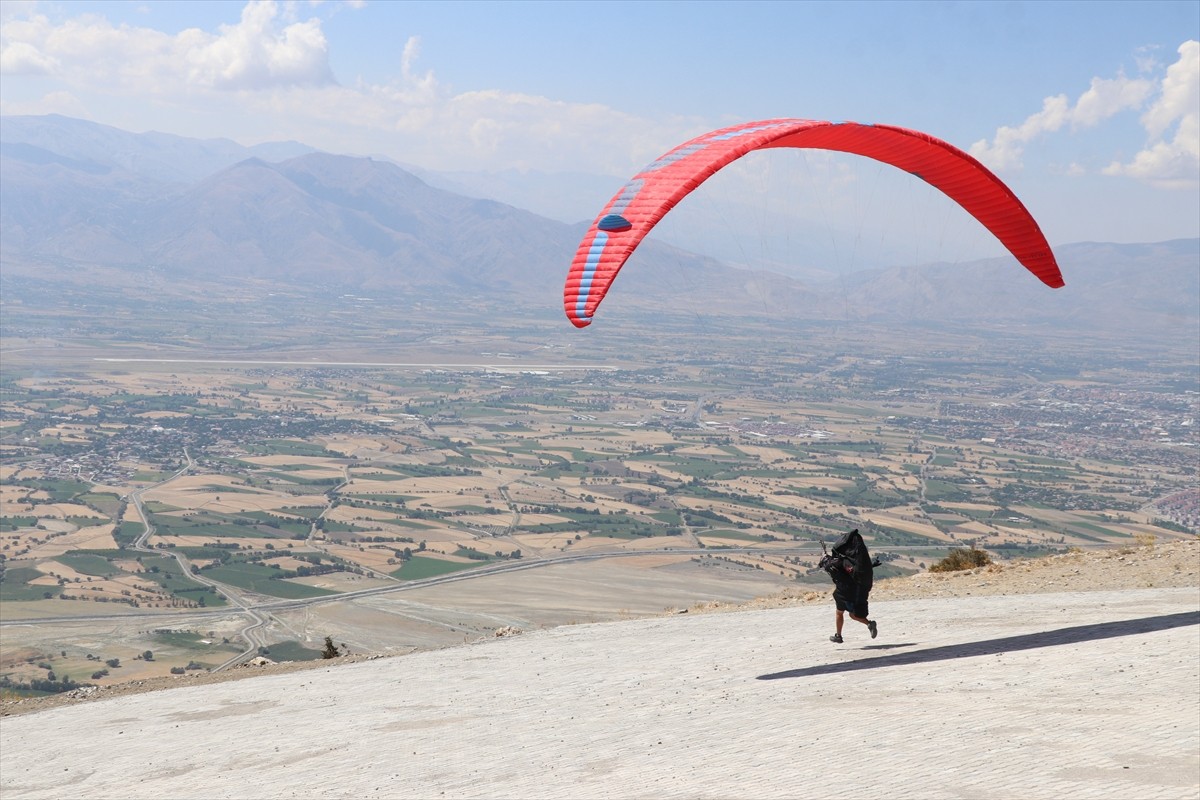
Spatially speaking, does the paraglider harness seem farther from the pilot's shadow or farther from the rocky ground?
the rocky ground

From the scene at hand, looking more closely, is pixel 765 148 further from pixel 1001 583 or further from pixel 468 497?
pixel 468 497

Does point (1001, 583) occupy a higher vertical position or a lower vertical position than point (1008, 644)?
lower

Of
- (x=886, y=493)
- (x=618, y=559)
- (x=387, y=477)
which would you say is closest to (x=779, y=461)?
(x=886, y=493)

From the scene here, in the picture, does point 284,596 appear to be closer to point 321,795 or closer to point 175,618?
point 175,618

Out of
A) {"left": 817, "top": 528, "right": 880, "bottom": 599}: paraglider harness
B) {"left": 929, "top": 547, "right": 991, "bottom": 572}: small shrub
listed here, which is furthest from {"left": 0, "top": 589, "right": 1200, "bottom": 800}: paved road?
{"left": 929, "top": 547, "right": 991, "bottom": 572}: small shrub

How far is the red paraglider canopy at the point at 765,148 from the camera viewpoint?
54.5ft

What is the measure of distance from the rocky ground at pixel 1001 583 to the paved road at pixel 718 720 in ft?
4.52

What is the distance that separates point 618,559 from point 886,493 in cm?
3992

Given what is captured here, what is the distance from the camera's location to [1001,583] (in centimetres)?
2348

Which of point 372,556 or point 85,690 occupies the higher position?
point 85,690

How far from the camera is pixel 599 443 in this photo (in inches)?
5113

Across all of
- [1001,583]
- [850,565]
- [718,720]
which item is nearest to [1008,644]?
[850,565]

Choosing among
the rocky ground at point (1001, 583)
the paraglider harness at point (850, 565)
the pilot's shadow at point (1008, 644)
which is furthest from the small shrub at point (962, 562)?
the paraglider harness at point (850, 565)

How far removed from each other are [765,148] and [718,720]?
1006cm
